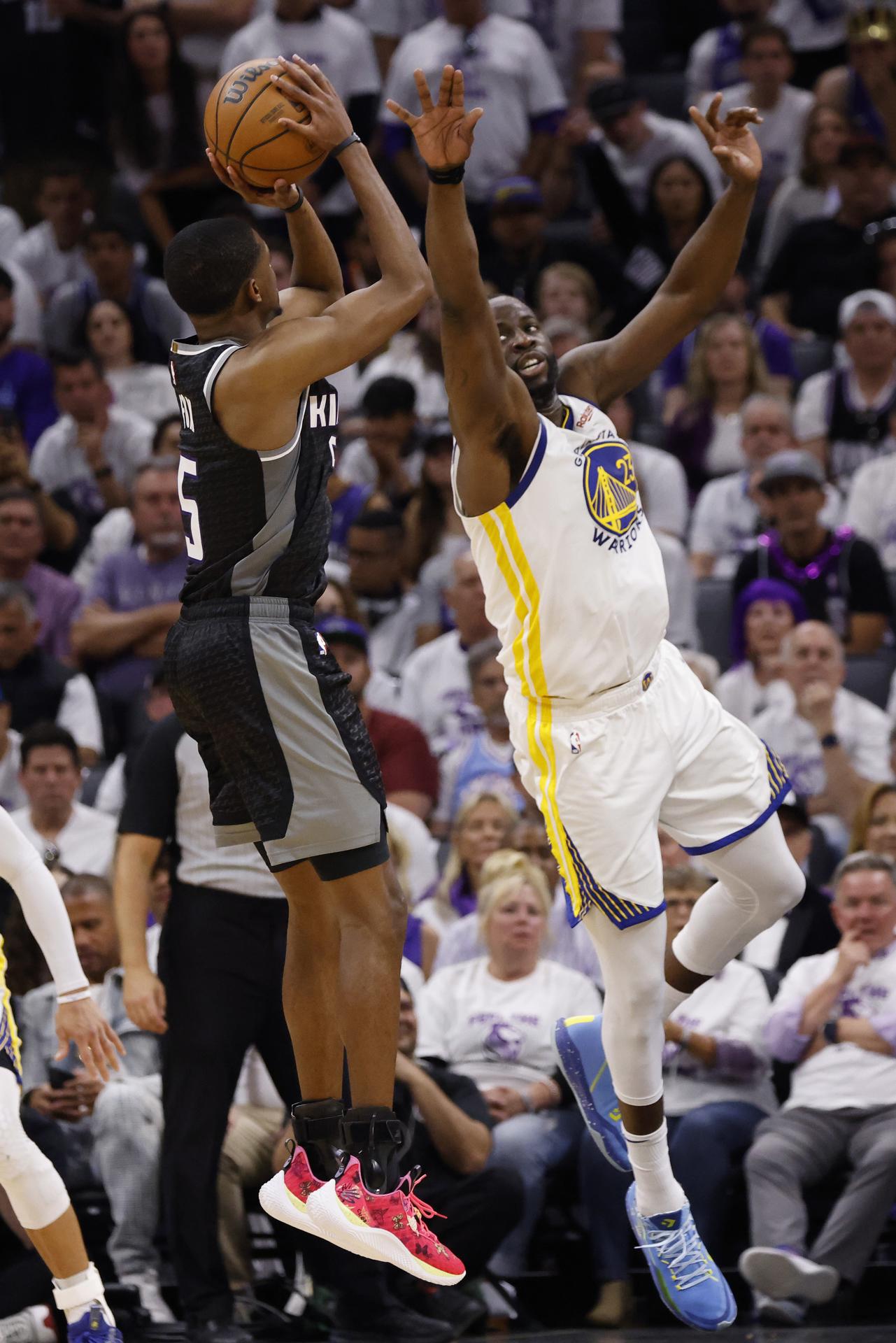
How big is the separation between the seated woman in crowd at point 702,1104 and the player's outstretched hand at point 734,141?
290cm

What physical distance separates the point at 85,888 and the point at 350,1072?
10.7 ft

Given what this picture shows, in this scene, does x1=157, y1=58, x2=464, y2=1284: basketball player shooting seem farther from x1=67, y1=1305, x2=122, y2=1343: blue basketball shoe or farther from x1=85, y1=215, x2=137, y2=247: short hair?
x1=85, y1=215, x2=137, y2=247: short hair

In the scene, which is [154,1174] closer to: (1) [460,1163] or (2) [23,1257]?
(2) [23,1257]

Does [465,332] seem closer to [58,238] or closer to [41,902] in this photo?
[41,902]

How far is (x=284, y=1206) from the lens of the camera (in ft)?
16.4

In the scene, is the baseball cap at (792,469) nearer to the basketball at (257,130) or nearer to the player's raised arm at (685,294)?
the player's raised arm at (685,294)

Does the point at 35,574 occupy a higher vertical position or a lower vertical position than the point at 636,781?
lower

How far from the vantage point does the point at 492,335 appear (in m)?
5.07

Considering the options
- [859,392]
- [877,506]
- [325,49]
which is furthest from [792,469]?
[325,49]

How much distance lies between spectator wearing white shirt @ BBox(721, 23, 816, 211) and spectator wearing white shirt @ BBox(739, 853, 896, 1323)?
6649mm

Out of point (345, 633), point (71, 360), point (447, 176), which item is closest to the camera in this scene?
point (447, 176)

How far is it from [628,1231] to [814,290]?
672cm

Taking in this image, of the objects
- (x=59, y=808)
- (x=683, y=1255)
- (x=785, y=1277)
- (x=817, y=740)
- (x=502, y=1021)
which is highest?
(x=817, y=740)

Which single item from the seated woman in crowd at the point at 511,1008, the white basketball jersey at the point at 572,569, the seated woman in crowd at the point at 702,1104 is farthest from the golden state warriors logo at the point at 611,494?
the seated woman in crowd at the point at 511,1008
